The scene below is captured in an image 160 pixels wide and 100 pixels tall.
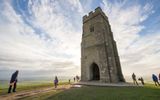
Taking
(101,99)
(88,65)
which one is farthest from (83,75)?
(101,99)

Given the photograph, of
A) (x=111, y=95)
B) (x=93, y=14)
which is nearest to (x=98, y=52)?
(x=93, y=14)

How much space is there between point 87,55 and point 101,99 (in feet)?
47.2

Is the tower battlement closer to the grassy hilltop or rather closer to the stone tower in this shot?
the stone tower

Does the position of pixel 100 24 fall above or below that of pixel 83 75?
above

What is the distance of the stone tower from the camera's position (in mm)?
16922

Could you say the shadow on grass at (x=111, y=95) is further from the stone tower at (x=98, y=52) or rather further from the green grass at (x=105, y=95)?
the stone tower at (x=98, y=52)

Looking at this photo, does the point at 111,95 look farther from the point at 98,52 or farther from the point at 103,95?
the point at 98,52

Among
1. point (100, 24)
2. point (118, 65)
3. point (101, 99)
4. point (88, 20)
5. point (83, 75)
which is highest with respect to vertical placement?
point (88, 20)

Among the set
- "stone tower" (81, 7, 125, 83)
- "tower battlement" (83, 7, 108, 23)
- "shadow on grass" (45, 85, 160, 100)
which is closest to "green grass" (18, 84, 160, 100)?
"shadow on grass" (45, 85, 160, 100)

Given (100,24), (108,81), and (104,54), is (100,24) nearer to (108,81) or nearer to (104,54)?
(104,54)

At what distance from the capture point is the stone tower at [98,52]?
16922 mm

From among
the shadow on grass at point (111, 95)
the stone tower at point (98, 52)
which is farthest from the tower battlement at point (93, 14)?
the shadow on grass at point (111, 95)

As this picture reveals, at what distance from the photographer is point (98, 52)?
1838cm

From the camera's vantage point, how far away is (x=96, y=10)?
21547 mm
